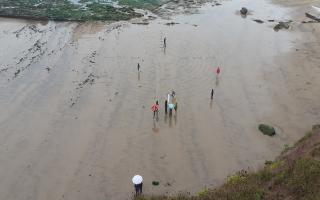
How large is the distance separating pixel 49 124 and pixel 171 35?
65.6 ft

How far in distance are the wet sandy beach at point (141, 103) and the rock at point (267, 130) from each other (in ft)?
1.11

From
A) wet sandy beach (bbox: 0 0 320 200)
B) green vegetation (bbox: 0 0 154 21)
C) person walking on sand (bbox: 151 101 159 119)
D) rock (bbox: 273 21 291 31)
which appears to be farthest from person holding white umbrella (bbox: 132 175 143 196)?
rock (bbox: 273 21 291 31)

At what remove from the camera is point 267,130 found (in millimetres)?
23359

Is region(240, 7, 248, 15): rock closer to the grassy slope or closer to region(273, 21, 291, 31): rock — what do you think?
region(273, 21, 291, 31): rock

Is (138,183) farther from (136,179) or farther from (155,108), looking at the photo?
(155,108)

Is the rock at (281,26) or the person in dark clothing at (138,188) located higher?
the rock at (281,26)

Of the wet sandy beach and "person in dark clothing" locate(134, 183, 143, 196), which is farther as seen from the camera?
the wet sandy beach

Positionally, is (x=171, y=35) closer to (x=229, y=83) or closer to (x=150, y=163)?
(x=229, y=83)

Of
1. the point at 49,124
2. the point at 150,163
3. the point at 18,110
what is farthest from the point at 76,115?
the point at 150,163

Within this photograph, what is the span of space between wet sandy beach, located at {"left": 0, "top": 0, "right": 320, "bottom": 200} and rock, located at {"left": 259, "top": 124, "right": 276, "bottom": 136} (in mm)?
338

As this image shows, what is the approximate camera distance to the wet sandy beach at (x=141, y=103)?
2010 centimetres

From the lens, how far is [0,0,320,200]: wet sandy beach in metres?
20.1

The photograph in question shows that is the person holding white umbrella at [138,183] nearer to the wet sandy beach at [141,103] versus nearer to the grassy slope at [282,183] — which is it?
the wet sandy beach at [141,103]

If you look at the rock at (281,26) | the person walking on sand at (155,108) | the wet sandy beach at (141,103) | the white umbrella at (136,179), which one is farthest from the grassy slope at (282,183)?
the rock at (281,26)
